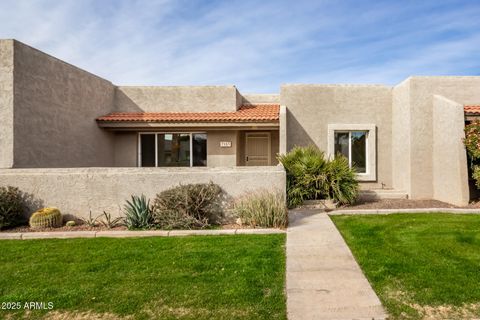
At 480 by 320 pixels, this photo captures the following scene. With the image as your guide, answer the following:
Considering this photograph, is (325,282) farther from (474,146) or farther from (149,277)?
(474,146)

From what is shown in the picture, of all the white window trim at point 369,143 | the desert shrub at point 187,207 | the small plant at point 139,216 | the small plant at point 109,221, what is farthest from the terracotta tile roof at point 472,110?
the small plant at point 109,221

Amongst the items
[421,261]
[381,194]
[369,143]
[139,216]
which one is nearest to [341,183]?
[381,194]

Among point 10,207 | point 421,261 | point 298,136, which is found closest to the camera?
point 421,261

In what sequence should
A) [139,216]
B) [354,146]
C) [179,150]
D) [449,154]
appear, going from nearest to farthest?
1. [139,216]
2. [449,154]
3. [354,146]
4. [179,150]

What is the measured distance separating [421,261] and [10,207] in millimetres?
9925

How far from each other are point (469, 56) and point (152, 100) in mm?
15783

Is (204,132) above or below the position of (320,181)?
above

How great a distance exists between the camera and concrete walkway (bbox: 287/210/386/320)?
4039 millimetres

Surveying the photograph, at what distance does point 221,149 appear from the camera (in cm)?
1468

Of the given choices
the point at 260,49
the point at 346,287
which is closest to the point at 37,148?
the point at 346,287

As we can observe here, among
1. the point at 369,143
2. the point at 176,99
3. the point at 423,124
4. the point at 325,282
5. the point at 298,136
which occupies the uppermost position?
the point at 176,99

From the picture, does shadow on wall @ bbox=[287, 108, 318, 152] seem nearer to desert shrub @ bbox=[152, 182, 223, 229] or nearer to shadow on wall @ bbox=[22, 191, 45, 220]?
desert shrub @ bbox=[152, 182, 223, 229]

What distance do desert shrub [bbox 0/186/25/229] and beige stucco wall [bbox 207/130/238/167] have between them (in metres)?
7.61

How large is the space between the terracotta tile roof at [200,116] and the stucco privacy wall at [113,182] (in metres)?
5.17
